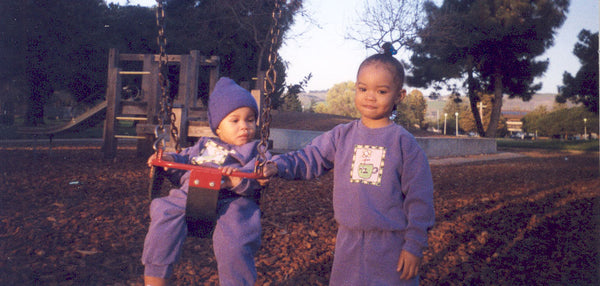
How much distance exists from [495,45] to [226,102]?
26.2m

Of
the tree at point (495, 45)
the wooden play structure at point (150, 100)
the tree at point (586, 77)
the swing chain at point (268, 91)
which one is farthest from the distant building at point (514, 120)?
the swing chain at point (268, 91)

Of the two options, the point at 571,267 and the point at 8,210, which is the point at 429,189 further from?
the point at 8,210

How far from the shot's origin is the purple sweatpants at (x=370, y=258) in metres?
2.05

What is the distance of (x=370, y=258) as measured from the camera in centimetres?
208

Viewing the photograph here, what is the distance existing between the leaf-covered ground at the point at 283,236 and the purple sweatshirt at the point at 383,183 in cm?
47

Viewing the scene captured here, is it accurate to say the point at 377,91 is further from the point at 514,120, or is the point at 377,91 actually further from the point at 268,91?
the point at 514,120

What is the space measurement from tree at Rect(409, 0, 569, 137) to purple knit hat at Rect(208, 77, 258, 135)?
21137 mm

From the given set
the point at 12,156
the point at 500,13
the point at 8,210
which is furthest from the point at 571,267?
the point at 500,13

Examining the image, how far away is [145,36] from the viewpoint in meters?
25.4

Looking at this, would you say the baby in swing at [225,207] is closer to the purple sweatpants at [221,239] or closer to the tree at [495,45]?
the purple sweatpants at [221,239]

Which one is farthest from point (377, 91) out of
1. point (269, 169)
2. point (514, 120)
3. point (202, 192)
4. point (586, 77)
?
point (514, 120)

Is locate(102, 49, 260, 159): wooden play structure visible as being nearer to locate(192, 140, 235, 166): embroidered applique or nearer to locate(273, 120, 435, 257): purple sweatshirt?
locate(192, 140, 235, 166): embroidered applique

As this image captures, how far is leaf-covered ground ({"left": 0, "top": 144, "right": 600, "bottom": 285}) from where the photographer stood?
342 centimetres

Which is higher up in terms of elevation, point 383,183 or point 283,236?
point 383,183
